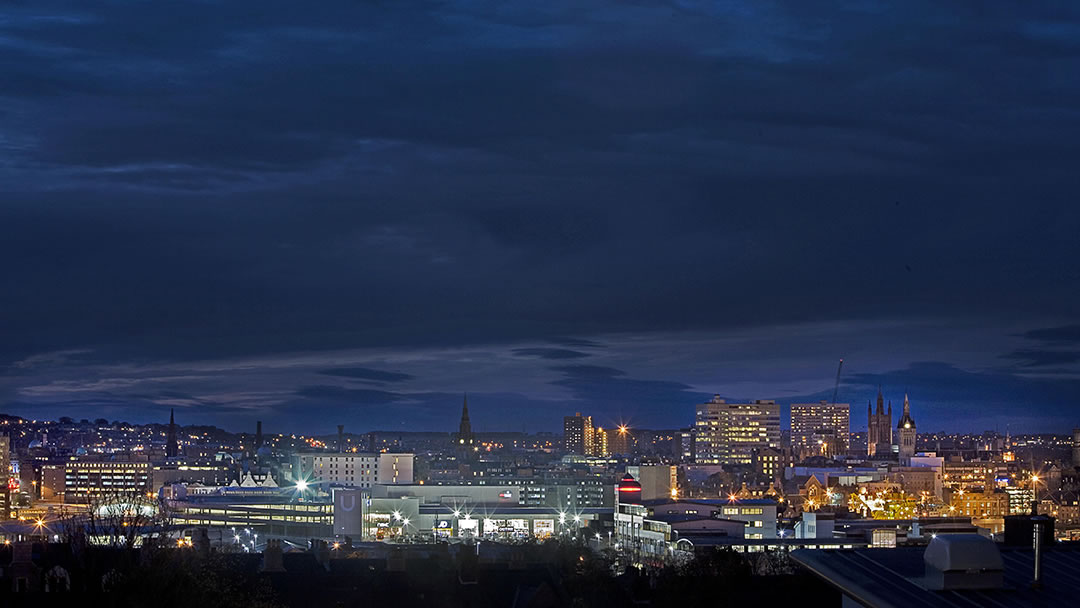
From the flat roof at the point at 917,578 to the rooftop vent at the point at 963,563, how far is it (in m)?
0.10

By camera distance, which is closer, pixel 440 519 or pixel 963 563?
pixel 963 563

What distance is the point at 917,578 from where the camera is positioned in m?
17.5

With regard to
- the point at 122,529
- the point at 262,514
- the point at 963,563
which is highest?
the point at 963,563

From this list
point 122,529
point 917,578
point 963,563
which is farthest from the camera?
point 122,529

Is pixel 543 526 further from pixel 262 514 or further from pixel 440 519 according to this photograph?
pixel 262 514

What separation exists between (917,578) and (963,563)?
105 centimetres

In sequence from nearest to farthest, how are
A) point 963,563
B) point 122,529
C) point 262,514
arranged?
point 963,563 → point 122,529 → point 262,514

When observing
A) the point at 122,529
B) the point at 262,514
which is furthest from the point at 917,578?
the point at 262,514

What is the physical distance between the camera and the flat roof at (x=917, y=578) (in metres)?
16.8

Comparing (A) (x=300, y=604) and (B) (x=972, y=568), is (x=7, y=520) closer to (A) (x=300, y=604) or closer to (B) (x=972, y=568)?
(A) (x=300, y=604)

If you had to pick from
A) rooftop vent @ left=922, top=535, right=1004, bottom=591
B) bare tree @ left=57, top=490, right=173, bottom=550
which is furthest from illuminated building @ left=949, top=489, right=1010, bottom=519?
rooftop vent @ left=922, top=535, right=1004, bottom=591

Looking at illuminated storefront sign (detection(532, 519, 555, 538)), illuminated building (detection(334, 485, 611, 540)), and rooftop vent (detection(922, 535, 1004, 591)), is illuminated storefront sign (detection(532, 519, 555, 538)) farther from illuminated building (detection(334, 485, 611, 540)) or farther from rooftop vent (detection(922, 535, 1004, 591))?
rooftop vent (detection(922, 535, 1004, 591))

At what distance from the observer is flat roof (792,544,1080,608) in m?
16.8

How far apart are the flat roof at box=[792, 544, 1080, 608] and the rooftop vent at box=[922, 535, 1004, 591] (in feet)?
0.31
